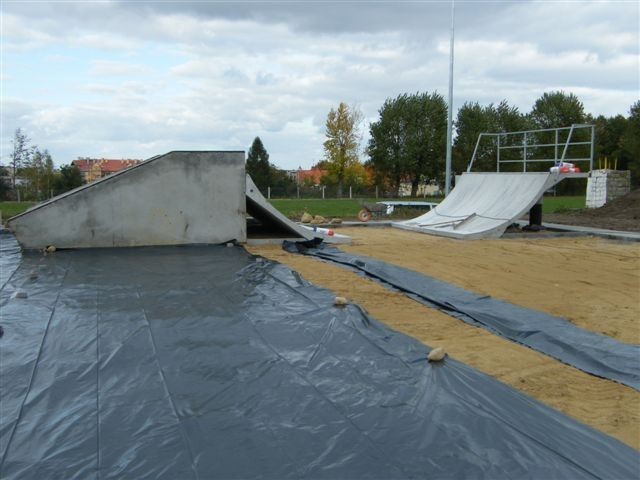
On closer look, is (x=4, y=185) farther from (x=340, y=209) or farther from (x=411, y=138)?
(x=411, y=138)

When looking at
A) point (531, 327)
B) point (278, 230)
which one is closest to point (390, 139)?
point (278, 230)

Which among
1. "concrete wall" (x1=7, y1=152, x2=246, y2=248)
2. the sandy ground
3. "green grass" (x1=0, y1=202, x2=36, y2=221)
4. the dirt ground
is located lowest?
the sandy ground

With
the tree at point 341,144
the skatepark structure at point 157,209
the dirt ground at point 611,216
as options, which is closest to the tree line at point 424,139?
the tree at point 341,144

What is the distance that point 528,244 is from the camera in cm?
1283

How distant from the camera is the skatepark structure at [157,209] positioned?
10133 millimetres

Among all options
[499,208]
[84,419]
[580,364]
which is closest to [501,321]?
[580,364]

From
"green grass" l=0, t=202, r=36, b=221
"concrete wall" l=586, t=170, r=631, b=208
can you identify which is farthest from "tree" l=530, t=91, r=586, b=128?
"green grass" l=0, t=202, r=36, b=221

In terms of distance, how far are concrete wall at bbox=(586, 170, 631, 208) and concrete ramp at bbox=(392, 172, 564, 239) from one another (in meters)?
9.68

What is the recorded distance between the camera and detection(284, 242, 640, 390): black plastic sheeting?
15.3ft

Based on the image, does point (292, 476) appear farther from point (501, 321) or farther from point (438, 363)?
point (501, 321)

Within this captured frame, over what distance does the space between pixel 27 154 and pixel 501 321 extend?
3382 centimetres

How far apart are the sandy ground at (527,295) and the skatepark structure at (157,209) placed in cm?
101

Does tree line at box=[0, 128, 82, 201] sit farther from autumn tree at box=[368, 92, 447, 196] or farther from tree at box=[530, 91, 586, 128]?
tree at box=[530, 91, 586, 128]

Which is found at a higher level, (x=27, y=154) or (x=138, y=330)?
(x=27, y=154)
